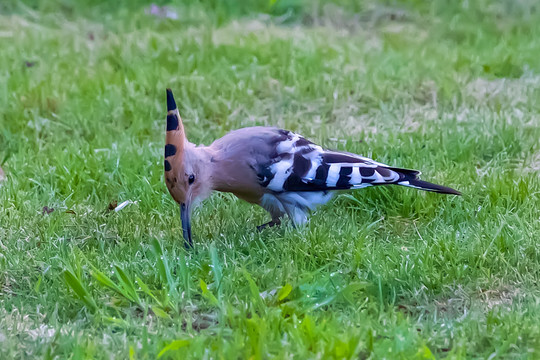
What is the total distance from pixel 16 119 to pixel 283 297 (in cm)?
329

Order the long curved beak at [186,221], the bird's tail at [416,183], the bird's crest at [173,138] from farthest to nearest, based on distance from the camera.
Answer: the bird's tail at [416,183], the long curved beak at [186,221], the bird's crest at [173,138]

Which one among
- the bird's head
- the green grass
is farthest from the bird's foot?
the bird's head

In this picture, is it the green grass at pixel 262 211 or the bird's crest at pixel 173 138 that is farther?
the bird's crest at pixel 173 138

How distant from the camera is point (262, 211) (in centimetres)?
459

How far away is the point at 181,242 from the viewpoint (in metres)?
4.07

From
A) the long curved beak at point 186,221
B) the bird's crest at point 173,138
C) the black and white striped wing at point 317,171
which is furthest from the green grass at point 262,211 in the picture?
the bird's crest at point 173,138

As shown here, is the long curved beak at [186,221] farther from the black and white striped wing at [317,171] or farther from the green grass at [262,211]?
the black and white striped wing at [317,171]

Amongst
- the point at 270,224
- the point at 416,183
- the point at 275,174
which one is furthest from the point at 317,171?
the point at 416,183

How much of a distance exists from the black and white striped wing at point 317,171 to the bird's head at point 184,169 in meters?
0.33

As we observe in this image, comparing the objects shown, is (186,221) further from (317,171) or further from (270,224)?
(317,171)

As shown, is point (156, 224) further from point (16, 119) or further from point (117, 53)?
point (117, 53)

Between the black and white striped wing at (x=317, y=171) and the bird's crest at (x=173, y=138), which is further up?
the bird's crest at (x=173, y=138)

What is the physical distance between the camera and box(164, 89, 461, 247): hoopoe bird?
3.95 meters

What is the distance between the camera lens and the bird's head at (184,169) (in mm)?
3744
